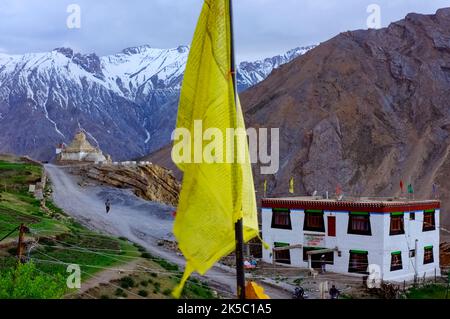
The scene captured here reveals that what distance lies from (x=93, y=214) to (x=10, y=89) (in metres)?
159

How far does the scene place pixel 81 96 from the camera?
7466 inches

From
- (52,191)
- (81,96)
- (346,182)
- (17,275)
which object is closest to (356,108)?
(346,182)

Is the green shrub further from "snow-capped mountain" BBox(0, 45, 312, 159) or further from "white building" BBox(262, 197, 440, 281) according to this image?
"snow-capped mountain" BBox(0, 45, 312, 159)

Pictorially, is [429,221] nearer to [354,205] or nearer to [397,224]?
[397,224]

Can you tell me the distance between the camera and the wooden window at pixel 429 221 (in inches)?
1390

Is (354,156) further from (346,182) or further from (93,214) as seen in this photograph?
(93,214)

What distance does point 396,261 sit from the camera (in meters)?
32.8

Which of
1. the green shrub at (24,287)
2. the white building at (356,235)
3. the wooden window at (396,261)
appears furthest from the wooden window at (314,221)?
the green shrub at (24,287)

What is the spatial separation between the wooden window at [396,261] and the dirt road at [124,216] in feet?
26.5

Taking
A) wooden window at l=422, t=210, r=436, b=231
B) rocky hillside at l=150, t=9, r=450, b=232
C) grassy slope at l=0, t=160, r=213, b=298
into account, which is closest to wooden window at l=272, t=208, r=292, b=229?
wooden window at l=422, t=210, r=436, b=231

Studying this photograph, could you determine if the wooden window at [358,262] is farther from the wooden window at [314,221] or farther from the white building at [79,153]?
the white building at [79,153]

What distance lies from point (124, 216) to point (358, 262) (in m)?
17.6

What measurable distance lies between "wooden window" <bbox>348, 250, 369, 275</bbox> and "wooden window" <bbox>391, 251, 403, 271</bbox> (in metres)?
1.46

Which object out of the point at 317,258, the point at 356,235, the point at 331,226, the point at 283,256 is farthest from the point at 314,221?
the point at 283,256
